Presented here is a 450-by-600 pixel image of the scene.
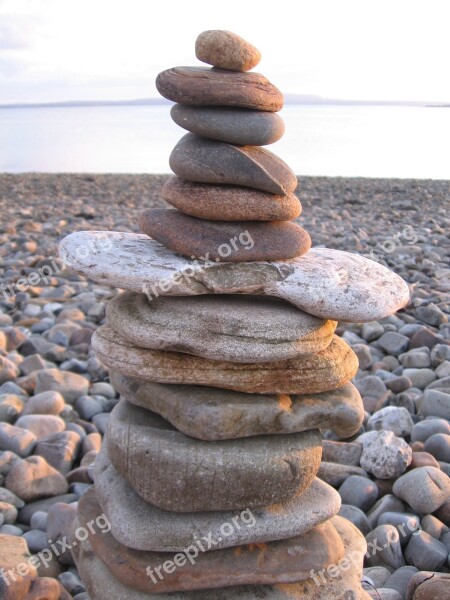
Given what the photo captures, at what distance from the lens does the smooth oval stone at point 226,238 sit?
295 centimetres

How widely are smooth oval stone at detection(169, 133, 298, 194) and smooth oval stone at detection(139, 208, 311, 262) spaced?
168 mm

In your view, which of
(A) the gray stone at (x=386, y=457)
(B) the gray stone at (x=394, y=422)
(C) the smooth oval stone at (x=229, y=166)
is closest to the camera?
(C) the smooth oval stone at (x=229, y=166)

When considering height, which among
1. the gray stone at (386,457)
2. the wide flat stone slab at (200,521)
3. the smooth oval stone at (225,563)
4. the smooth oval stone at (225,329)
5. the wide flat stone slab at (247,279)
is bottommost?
the gray stone at (386,457)

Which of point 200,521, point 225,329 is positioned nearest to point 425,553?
point 200,521

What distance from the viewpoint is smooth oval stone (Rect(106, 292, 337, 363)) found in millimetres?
2811

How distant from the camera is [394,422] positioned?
184 inches

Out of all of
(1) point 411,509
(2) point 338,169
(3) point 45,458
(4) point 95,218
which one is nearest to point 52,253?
(4) point 95,218

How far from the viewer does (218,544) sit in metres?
2.90

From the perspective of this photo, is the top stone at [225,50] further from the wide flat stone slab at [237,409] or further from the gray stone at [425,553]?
the gray stone at [425,553]

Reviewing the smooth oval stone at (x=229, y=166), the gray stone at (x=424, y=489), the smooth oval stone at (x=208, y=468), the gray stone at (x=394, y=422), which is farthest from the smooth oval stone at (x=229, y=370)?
the gray stone at (x=394, y=422)

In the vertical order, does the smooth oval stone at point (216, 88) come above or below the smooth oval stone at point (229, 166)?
above

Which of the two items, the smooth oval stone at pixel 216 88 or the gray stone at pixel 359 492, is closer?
the smooth oval stone at pixel 216 88

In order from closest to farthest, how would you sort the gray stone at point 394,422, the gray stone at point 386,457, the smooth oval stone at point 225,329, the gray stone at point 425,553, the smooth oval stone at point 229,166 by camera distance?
the smooth oval stone at point 225,329, the smooth oval stone at point 229,166, the gray stone at point 425,553, the gray stone at point 386,457, the gray stone at point 394,422

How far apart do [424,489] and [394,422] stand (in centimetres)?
84
